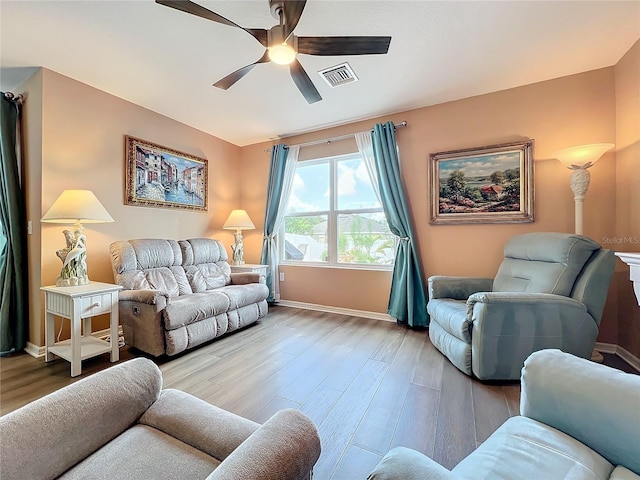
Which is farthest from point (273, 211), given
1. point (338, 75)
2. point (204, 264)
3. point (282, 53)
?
point (282, 53)

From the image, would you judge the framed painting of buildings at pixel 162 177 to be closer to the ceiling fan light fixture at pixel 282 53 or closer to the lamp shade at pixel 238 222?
the lamp shade at pixel 238 222

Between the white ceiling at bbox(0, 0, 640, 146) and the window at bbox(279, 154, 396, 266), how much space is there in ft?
3.09

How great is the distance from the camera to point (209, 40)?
2.00 meters

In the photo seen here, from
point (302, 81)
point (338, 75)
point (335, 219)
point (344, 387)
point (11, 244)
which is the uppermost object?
point (338, 75)

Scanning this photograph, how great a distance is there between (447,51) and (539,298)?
2.02m

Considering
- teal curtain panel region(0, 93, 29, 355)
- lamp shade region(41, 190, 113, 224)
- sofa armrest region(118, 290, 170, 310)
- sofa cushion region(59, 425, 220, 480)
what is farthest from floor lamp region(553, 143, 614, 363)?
teal curtain panel region(0, 93, 29, 355)

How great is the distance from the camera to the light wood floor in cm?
137

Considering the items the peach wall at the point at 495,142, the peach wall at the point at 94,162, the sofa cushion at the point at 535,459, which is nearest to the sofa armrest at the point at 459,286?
the peach wall at the point at 495,142

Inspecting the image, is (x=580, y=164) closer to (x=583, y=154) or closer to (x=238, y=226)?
(x=583, y=154)

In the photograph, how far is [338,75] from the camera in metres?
2.44

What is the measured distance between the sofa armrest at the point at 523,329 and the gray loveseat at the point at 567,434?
1.00m

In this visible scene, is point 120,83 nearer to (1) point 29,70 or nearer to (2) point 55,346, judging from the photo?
(1) point 29,70

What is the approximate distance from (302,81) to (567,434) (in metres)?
2.30

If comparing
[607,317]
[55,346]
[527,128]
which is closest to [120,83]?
[55,346]
